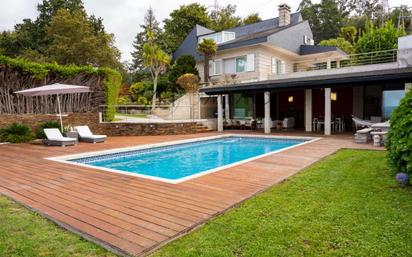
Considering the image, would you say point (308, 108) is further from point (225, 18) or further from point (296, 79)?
point (225, 18)

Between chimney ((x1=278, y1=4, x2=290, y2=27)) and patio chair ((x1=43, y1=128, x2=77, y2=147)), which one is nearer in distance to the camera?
patio chair ((x1=43, y1=128, x2=77, y2=147))

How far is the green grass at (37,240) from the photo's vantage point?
9.66 feet

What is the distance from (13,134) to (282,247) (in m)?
13.3

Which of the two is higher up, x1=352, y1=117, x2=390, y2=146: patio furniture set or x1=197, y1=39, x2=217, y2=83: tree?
x1=197, y1=39, x2=217, y2=83: tree

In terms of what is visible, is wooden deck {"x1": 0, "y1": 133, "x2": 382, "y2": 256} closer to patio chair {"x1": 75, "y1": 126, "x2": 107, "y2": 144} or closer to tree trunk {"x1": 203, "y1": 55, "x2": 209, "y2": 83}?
patio chair {"x1": 75, "y1": 126, "x2": 107, "y2": 144}

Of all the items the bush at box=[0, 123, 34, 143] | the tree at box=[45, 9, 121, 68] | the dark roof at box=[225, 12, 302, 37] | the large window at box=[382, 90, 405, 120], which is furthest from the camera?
the tree at box=[45, 9, 121, 68]

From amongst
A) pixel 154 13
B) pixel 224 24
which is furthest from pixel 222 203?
pixel 154 13

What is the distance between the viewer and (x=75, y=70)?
1530cm

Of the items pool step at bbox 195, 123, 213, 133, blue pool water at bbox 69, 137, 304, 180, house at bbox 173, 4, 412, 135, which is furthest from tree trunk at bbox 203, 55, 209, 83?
blue pool water at bbox 69, 137, 304, 180

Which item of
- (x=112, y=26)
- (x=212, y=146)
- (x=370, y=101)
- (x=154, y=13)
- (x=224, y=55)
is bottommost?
(x=212, y=146)

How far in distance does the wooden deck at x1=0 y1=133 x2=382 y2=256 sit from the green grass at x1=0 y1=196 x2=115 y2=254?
0.13m

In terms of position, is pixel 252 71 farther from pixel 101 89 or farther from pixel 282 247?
pixel 282 247

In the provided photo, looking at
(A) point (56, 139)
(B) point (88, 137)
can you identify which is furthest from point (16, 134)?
(B) point (88, 137)

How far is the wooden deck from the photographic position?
11.2 feet
